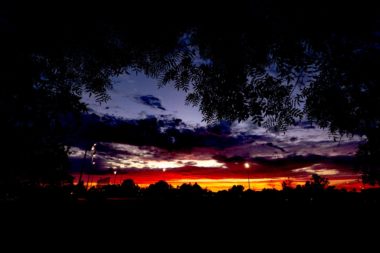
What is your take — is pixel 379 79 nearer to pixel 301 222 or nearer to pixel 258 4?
pixel 258 4

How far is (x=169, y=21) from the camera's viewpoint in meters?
3.59

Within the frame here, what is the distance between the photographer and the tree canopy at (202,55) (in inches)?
130

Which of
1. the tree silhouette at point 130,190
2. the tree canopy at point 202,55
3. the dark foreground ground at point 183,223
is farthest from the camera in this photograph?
the tree silhouette at point 130,190

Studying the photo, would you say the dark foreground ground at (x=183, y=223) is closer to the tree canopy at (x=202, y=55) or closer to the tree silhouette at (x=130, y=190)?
the tree canopy at (x=202, y=55)

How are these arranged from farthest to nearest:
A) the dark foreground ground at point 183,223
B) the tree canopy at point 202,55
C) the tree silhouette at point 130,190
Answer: the tree silhouette at point 130,190 < the dark foreground ground at point 183,223 < the tree canopy at point 202,55

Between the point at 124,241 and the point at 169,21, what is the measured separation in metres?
3.47

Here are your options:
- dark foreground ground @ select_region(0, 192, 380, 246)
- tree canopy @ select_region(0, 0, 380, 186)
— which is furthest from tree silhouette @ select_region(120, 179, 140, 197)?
tree canopy @ select_region(0, 0, 380, 186)

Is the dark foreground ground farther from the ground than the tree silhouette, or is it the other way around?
the tree silhouette

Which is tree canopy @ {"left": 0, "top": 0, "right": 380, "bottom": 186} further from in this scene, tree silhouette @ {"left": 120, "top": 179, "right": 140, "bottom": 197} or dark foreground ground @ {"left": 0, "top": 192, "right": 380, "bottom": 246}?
tree silhouette @ {"left": 120, "top": 179, "right": 140, "bottom": 197}

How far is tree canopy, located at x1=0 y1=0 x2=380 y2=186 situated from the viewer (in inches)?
130

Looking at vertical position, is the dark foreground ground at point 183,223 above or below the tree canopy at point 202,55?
below

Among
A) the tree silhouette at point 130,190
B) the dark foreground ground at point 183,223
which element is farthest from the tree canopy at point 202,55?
the tree silhouette at point 130,190

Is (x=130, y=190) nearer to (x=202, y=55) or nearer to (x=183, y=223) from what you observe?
(x=183, y=223)

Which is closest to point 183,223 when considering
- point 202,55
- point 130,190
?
point 202,55
